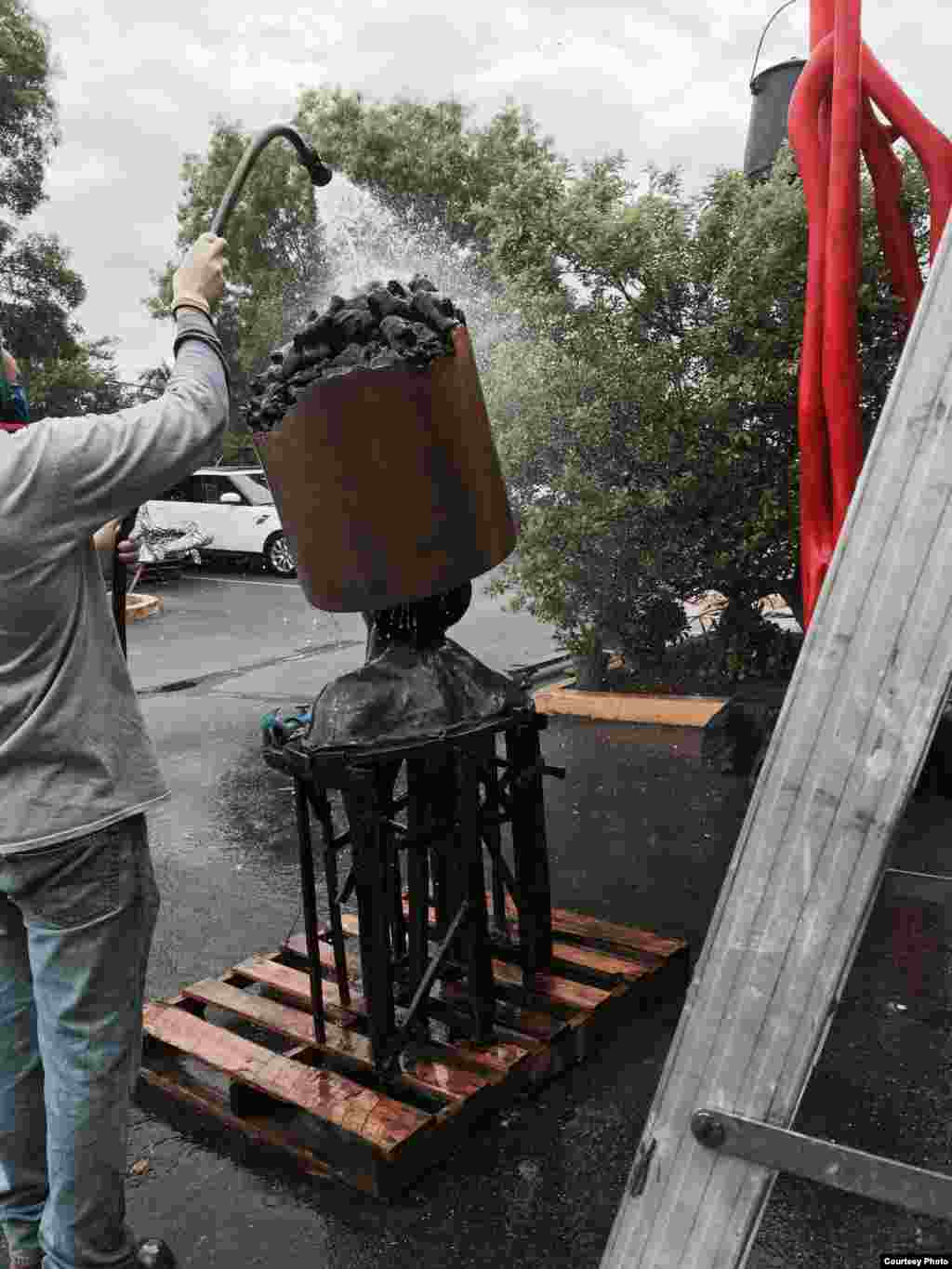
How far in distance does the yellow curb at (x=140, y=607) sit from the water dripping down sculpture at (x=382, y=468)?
10.7m

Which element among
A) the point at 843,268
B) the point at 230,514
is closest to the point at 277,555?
the point at 230,514

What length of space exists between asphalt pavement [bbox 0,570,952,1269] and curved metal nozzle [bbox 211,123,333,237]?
7.34ft

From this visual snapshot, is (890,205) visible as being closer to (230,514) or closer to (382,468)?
(382,468)

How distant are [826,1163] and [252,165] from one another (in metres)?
2.25

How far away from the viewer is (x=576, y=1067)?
297 cm

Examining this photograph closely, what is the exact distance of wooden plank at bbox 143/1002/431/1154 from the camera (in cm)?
249

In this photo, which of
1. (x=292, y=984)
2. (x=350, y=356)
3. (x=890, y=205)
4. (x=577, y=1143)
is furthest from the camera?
(x=890, y=205)

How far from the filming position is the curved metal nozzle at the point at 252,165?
90.2 inches

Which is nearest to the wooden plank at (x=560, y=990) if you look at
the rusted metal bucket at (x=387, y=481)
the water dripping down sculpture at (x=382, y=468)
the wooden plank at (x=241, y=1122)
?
the wooden plank at (x=241, y=1122)

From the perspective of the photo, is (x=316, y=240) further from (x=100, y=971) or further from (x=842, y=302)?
(x=100, y=971)

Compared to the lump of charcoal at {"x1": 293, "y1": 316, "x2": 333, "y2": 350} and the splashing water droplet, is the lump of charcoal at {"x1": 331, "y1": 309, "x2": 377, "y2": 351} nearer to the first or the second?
the lump of charcoal at {"x1": 293, "y1": 316, "x2": 333, "y2": 350}

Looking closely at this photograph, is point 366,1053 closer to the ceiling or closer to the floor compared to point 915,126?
closer to the floor

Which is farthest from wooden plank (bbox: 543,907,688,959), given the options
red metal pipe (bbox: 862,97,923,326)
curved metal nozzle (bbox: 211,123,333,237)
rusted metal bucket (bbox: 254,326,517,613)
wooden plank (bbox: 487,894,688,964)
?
red metal pipe (bbox: 862,97,923,326)

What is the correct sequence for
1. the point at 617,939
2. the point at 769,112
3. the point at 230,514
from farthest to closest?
the point at 230,514 < the point at 769,112 < the point at 617,939
